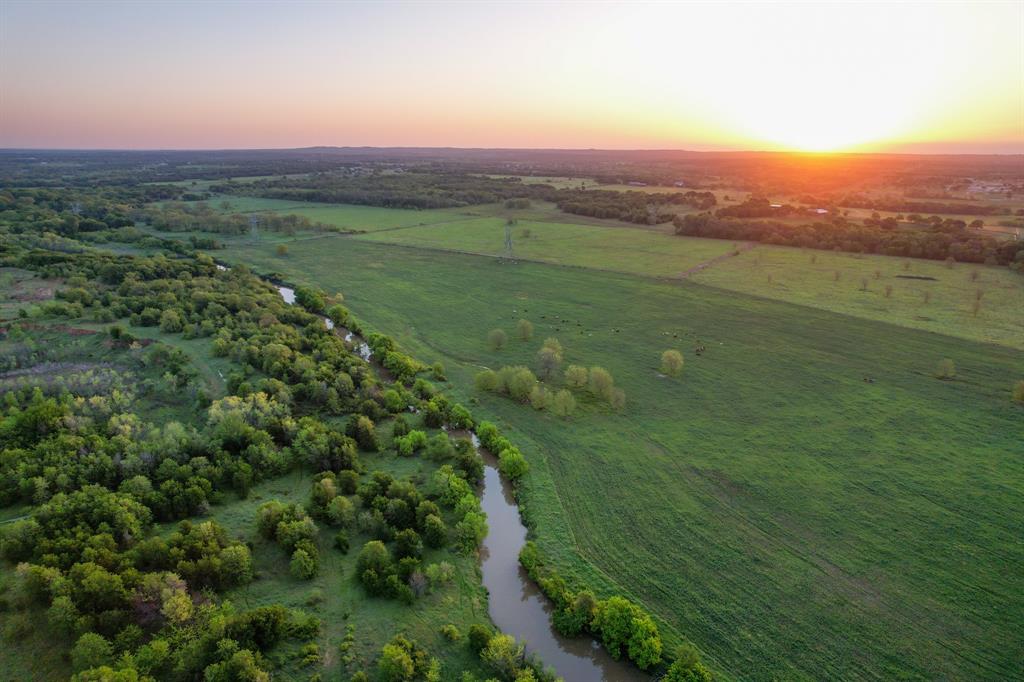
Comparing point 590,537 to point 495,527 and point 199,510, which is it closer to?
point 495,527

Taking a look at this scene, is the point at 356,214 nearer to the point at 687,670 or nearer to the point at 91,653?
the point at 91,653

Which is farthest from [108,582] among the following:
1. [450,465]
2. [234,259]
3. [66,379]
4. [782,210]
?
[782,210]

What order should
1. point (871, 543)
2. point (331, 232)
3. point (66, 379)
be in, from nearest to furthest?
point (871, 543) → point (66, 379) → point (331, 232)

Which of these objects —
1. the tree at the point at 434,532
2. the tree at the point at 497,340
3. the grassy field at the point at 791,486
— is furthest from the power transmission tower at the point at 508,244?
the tree at the point at 434,532

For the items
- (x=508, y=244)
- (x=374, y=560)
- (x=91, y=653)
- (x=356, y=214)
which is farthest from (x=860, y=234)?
(x=356, y=214)

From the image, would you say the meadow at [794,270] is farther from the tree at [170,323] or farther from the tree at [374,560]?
the tree at [374,560]

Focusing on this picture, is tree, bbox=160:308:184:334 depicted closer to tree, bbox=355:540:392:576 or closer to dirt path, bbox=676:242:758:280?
tree, bbox=355:540:392:576

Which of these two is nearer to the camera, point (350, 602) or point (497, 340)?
point (350, 602)
